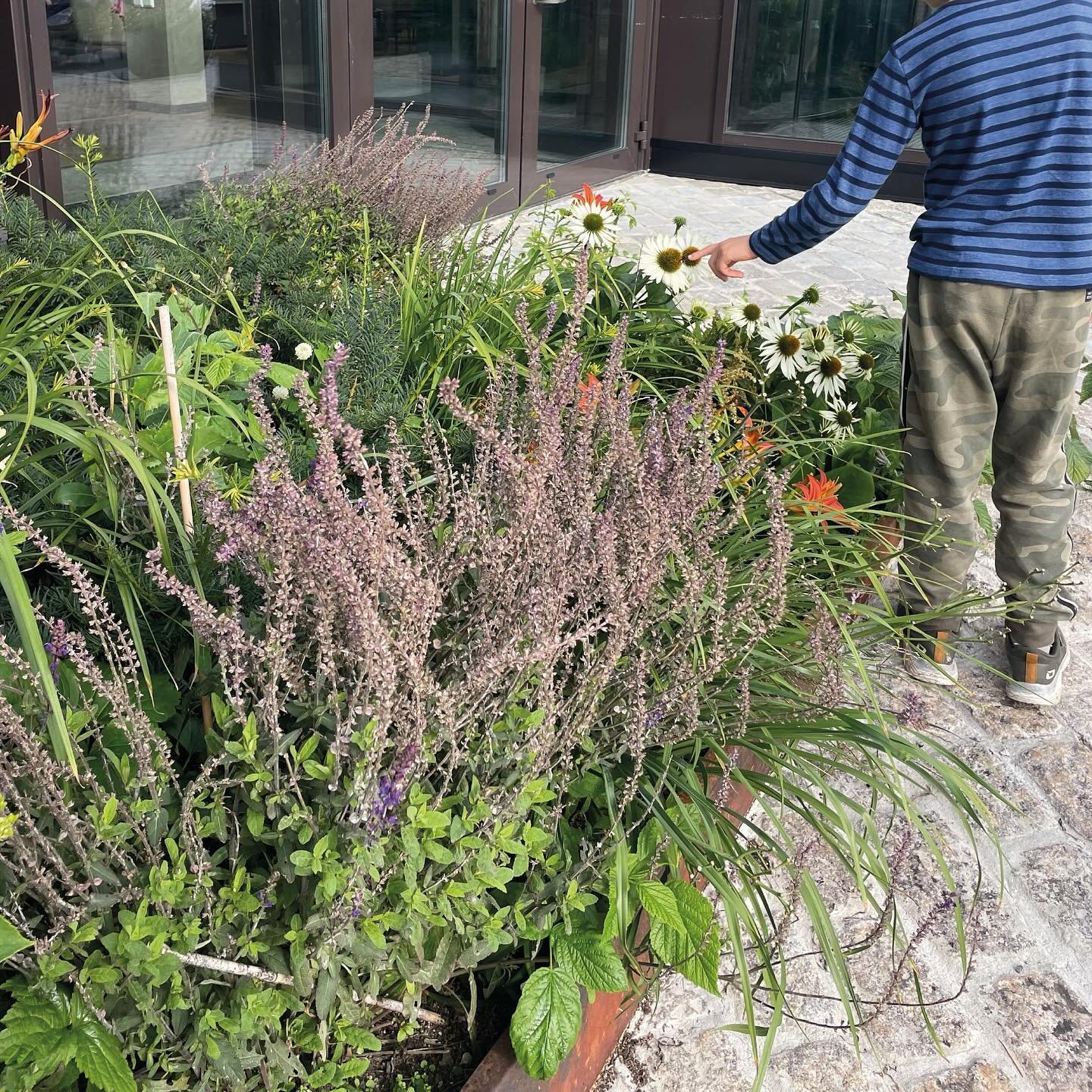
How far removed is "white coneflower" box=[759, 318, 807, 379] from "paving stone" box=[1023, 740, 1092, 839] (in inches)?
49.8

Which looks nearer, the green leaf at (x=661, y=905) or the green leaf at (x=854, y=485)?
the green leaf at (x=661, y=905)

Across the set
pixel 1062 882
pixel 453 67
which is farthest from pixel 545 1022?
pixel 453 67

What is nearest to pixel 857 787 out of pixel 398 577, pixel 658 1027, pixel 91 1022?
pixel 658 1027

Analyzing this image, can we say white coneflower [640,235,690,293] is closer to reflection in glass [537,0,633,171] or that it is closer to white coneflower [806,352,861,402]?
white coneflower [806,352,861,402]

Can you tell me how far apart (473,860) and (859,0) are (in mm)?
9395

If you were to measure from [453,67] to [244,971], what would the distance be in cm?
676

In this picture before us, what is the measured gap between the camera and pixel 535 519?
1663 millimetres

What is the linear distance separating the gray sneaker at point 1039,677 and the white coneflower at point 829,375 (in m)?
0.89

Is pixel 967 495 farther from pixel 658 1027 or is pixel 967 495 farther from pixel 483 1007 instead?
pixel 483 1007

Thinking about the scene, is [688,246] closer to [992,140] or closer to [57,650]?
[992,140]

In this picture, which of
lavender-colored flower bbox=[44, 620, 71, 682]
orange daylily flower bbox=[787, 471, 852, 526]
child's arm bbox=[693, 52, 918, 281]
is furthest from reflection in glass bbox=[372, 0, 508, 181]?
lavender-colored flower bbox=[44, 620, 71, 682]

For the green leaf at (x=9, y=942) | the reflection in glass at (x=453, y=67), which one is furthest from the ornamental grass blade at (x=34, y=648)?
the reflection in glass at (x=453, y=67)

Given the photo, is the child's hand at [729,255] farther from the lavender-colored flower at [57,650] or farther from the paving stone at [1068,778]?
the lavender-colored flower at [57,650]

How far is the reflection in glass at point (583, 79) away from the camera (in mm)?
8156
